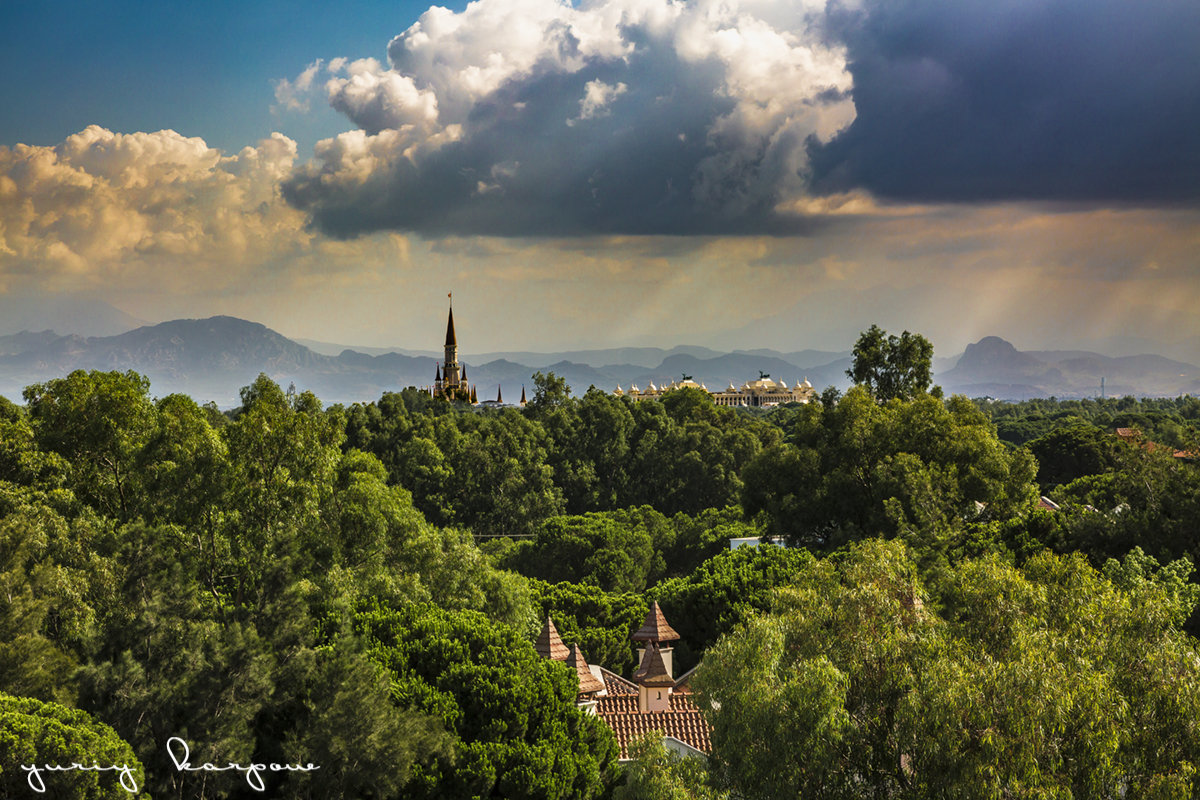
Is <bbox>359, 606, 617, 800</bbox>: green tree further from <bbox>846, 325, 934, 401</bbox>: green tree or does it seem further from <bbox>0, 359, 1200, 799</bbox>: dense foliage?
<bbox>846, 325, 934, 401</bbox>: green tree

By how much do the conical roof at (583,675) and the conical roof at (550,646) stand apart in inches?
27.0

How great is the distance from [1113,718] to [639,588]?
33194 millimetres

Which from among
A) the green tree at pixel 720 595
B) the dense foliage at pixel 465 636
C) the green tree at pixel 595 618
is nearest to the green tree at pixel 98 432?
the dense foliage at pixel 465 636

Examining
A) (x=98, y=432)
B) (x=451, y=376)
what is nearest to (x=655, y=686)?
(x=98, y=432)

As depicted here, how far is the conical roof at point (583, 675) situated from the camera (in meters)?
21.4

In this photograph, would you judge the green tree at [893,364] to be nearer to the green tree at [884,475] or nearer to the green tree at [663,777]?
the green tree at [884,475]

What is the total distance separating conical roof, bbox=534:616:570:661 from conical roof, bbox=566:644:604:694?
69cm

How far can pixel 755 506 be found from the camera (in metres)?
39.2
